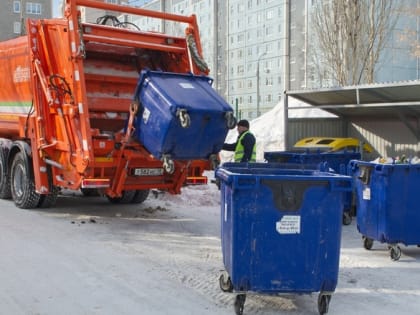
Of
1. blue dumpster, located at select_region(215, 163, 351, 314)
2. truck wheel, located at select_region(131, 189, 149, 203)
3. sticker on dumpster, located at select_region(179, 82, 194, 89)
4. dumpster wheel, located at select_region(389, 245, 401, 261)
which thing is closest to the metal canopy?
truck wheel, located at select_region(131, 189, 149, 203)

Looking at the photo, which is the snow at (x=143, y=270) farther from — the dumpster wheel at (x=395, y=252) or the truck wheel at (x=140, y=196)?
the truck wheel at (x=140, y=196)

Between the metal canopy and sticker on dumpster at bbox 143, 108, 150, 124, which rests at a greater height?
the metal canopy

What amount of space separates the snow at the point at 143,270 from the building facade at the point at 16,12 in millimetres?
59770

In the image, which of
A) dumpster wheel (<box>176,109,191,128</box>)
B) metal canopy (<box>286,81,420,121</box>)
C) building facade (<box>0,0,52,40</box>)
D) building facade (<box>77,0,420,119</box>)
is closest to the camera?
dumpster wheel (<box>176,109,191,128</box>)

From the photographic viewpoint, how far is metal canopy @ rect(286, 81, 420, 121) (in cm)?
1001

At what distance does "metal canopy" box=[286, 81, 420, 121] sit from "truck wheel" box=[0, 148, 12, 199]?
5.66 metres

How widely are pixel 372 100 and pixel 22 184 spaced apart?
22.6 feet

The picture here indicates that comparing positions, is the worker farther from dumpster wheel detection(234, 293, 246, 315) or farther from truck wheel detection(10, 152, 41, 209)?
dumpster wheel detection(234, 293, 246, 315)

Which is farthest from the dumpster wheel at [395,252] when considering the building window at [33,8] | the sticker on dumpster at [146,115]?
the building window at [33,8]

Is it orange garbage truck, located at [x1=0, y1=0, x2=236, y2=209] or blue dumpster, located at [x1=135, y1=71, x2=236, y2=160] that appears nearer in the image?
blue dumpster, located at [x1=135, y1=71, x2=236, y2=160]

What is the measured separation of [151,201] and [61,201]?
1588 mm

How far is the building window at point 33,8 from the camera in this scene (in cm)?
6366

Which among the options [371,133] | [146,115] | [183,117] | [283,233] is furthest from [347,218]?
[371,133]

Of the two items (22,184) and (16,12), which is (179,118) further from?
(16,12)
